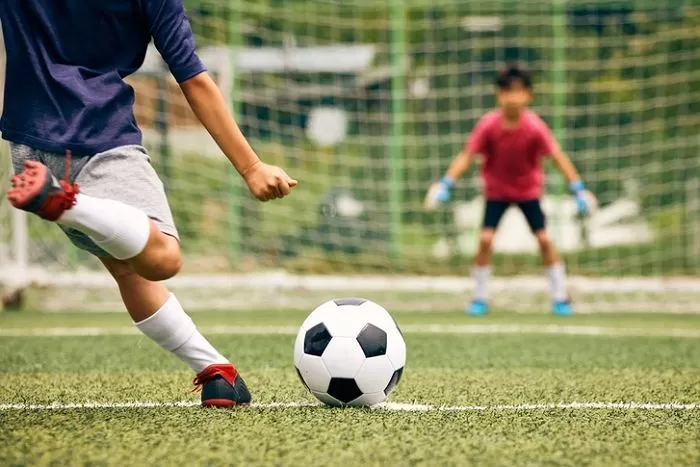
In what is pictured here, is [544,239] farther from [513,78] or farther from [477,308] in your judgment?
[513,78]

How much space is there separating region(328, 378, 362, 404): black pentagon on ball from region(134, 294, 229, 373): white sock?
13.2 inches

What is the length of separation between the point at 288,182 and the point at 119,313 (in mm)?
4403

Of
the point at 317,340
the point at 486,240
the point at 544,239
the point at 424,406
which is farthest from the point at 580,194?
the point at 317,340

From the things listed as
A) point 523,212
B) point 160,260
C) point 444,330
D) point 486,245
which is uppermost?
point 160,260

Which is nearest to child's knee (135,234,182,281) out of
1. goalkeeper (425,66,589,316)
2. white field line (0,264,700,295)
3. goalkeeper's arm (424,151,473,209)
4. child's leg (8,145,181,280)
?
child's leg (8,145,181,280)

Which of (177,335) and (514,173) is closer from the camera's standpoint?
(177,335)

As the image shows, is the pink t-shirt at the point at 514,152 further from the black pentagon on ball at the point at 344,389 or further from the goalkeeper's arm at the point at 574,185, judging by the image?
the black pentagon on ball at the point at 344,389

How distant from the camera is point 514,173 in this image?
7.08 m

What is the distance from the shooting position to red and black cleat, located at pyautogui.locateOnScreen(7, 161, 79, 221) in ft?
7.89

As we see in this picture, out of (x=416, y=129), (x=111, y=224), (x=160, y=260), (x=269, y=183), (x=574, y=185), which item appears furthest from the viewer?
(x=416, y=129)

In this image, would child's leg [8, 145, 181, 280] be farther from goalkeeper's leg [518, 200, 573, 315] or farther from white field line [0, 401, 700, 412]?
goalkeeper's leg [518, 200, 573, 315]

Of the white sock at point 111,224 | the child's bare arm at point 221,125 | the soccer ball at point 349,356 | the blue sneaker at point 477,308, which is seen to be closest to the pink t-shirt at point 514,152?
the blue sneaker at point 477,308

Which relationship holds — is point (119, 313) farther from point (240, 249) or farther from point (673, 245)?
point (673, 245)

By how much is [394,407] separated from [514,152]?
4.26m
